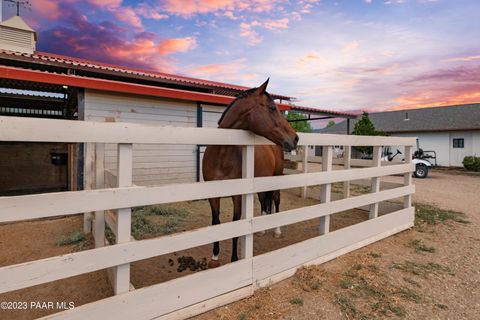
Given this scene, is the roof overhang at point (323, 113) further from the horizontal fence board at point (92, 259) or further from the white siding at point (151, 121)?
the horizontal fence board at point (92, 259)

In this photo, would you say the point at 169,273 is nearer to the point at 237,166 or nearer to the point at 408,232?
the point at 237,166

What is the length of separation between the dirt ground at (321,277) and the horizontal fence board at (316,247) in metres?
0.15

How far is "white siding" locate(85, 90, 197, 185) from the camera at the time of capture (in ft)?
20.0

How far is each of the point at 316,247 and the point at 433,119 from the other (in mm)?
25510

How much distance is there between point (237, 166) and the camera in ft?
8.96

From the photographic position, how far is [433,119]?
72.0ft

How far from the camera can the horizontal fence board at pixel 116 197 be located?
131cm

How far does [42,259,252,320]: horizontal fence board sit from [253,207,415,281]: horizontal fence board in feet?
0.70

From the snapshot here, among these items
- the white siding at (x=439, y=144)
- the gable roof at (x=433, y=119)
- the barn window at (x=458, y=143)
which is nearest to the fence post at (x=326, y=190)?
the gable roof at (x=433, y=119)

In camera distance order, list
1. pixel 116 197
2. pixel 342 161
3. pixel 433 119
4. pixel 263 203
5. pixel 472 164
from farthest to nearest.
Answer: pixel 433 119 → pixel 472 164 → pixel 342 161 → pixel 263 203 → pixel 116 197

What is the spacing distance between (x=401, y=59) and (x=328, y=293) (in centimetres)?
1191

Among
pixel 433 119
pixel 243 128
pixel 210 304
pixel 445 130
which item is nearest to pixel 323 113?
pixel 243 128

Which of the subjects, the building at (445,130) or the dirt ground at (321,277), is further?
the building at (445,130)

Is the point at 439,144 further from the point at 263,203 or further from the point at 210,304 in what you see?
the point at 210,304
